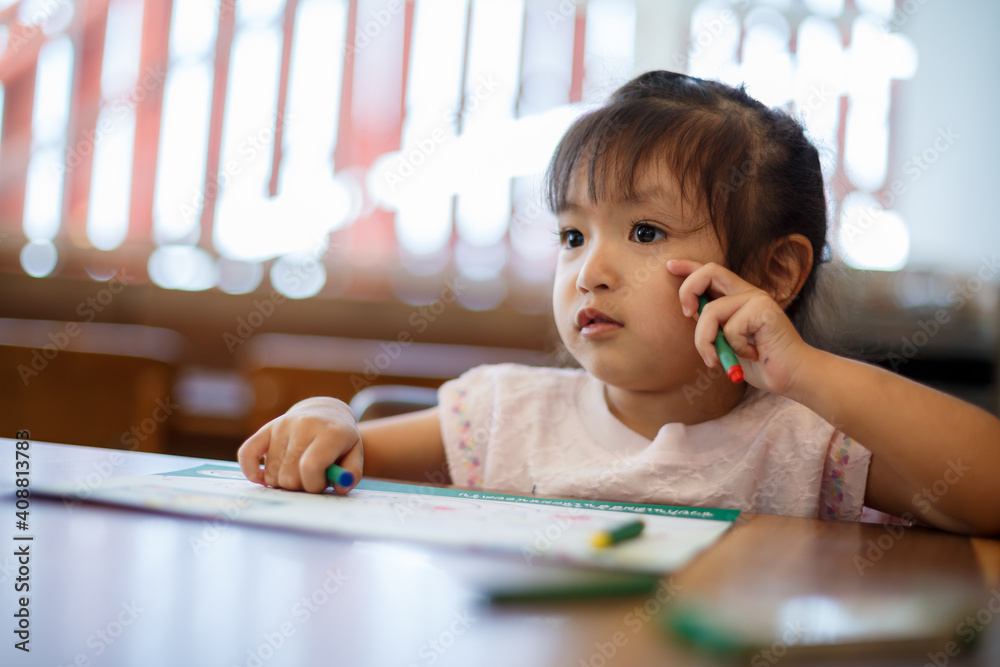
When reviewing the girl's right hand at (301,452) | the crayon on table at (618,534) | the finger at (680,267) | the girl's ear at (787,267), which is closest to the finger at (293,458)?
the girl's right hand at (301,452)

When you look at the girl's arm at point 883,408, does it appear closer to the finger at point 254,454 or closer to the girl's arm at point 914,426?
the girl's arm at point 914,426

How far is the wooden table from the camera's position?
33 cm

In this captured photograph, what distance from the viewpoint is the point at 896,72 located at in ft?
10.4

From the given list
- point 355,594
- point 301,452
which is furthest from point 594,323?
point 355,594

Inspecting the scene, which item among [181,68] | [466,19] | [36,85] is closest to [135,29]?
[181,68]

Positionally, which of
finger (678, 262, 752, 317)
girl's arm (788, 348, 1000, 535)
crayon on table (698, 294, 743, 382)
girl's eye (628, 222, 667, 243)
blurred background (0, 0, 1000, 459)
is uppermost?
blurred background (0, 0, 1000, 459)

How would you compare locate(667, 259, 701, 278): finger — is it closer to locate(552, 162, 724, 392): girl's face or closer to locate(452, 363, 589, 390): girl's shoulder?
locate(552, 162, 724, 392): girl's face

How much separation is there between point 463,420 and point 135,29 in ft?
9.38

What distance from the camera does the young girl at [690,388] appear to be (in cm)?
71

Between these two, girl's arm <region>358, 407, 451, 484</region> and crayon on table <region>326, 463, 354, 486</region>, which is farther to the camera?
girl's arm <region>358, 407, 451, 484</region>

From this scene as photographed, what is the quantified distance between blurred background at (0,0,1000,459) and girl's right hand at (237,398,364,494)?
2.31 m

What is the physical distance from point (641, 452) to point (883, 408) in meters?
0.29

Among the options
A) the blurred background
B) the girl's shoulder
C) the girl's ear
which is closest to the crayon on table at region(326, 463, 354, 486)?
the girl's shoulder

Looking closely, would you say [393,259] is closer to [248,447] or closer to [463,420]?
[463,420]
